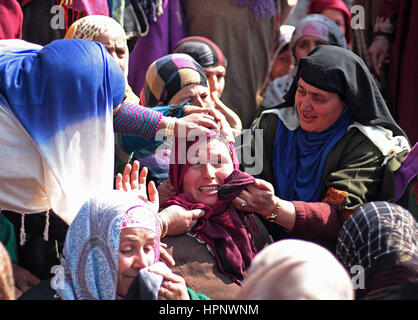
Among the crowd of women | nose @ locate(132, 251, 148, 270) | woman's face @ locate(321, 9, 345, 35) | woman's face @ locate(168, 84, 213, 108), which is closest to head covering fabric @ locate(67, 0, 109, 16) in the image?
the crowd of women

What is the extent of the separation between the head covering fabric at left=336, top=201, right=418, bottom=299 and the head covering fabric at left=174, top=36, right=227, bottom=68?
206 cm

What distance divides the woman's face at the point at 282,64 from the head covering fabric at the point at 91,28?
7.68 ft

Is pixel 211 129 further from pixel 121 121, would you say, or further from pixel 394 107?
pixel 394 107

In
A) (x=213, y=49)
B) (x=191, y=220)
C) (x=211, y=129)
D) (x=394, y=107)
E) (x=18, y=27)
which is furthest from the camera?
(x=394, y=107)

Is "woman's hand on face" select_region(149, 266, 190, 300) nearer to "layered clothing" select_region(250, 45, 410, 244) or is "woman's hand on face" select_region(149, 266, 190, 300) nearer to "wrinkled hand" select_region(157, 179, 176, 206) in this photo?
"wrinkled hand" select_region(157, 179, 176, 206)

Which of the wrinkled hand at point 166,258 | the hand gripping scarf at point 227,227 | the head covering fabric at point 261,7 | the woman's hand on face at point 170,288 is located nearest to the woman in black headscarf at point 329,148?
the hand gripping scarf at point 227,227

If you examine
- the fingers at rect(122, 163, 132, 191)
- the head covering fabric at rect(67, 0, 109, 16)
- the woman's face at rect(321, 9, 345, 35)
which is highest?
the head covering fabric at rect(67, 0, 109, 16)

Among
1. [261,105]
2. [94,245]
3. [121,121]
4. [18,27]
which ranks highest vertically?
[18,27]

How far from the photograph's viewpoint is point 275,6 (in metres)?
5.52

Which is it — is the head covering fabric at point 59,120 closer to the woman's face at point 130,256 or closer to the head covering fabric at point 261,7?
the woman's face at point 130,256

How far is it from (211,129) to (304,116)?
0.67 meters

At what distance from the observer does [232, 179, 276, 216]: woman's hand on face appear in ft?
10.9

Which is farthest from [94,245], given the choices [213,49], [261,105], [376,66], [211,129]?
[376,66]

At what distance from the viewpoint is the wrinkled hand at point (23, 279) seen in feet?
9.39
